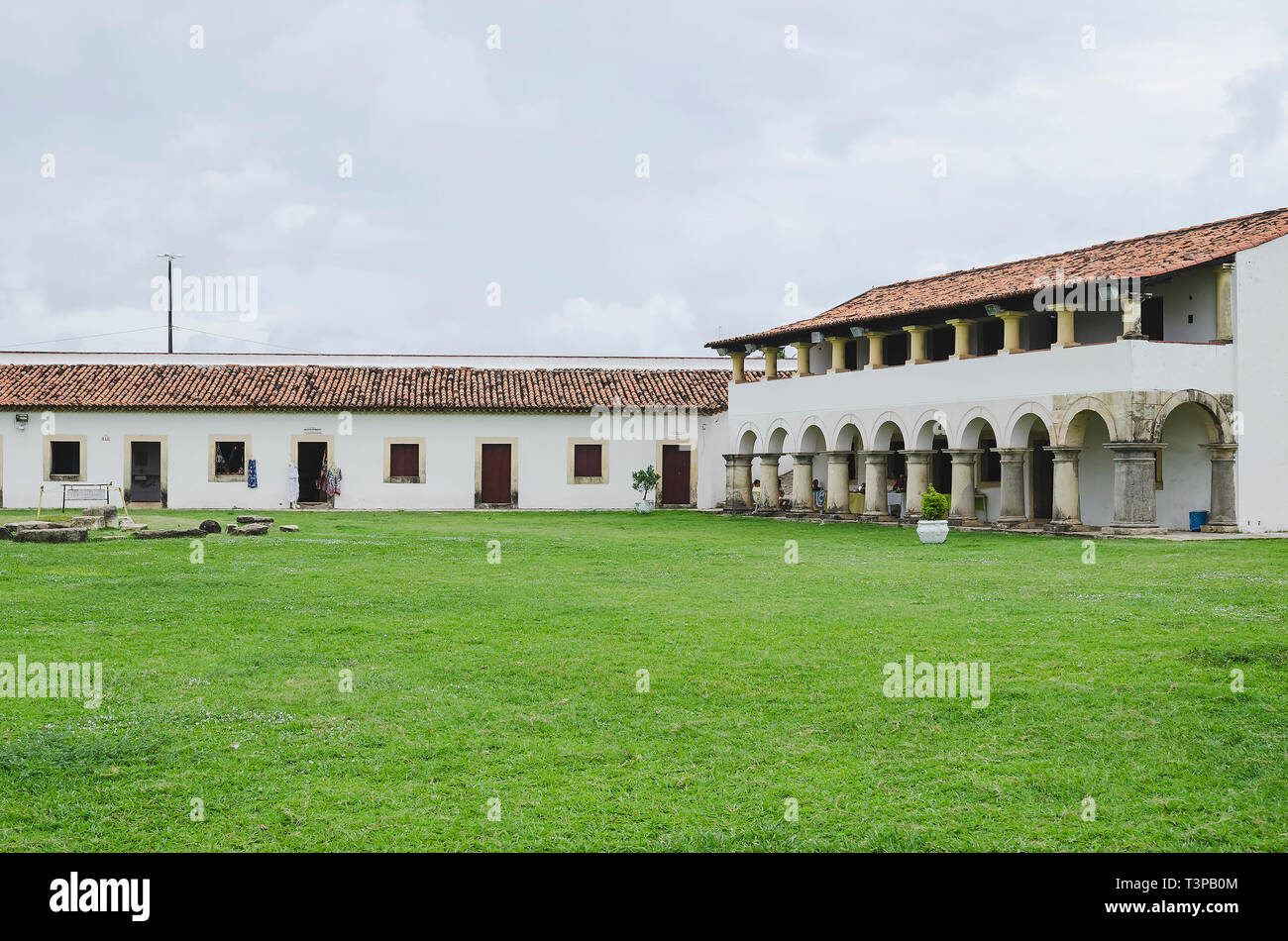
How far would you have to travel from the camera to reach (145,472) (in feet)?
107

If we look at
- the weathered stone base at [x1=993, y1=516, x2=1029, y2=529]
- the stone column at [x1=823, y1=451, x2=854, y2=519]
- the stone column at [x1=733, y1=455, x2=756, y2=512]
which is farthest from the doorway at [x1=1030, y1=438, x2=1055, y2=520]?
the stone column at [x1=733, y1=455, x2=756, y2=512]

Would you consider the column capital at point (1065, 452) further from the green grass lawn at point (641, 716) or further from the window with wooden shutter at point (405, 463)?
the window with wooden shutter at point (405, 463)

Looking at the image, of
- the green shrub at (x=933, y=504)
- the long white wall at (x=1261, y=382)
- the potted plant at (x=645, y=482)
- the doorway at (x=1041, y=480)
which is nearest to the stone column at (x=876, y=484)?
the doorway at (x=1041, y=480)

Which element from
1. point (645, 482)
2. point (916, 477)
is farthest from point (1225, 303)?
point (645, 482)

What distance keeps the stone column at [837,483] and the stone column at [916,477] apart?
2.36m

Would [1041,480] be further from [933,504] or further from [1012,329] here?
[933,504]

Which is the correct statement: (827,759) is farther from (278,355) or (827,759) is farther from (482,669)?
(278,355)

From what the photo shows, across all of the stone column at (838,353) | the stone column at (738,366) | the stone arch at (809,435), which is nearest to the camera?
the stone column at (838,353)

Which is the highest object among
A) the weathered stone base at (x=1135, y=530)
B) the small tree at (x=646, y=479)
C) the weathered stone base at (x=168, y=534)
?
the small tree at (x=646, y=479)

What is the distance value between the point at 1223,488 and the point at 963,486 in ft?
15.4

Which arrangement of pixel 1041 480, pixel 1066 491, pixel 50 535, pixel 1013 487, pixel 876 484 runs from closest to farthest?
pixel 50 535 < pixel 1066 491 < pixel 1013 487 < pixel 1041 480 < pixel 876 484

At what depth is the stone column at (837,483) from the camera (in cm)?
2714

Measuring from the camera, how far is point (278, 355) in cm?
3588
